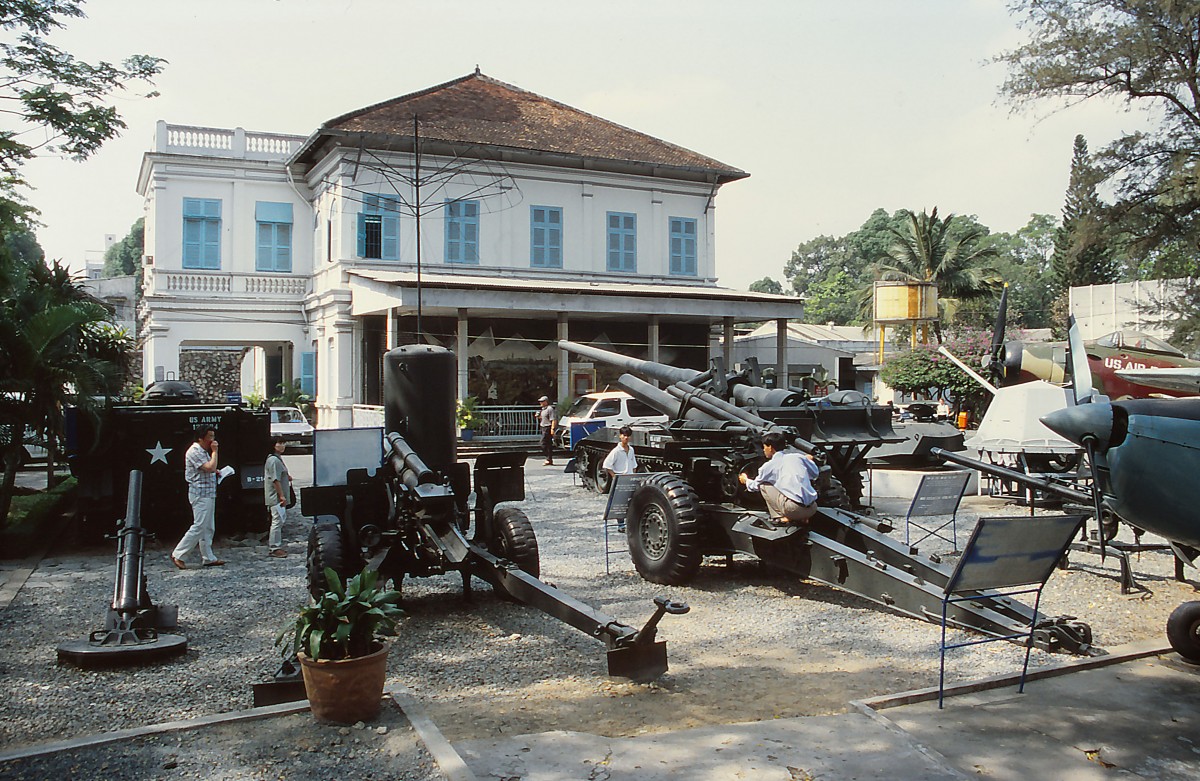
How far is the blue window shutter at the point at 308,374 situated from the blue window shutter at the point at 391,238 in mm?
4648

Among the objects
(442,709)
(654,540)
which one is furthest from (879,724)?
(654,540)

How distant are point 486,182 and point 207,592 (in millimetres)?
22650

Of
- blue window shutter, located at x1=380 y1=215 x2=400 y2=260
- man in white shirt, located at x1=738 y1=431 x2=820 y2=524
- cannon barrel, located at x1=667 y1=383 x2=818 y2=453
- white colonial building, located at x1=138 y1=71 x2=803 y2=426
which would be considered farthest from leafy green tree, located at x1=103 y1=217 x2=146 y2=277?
man in white shirt, located at x1=738 y1=431 x2=820 y2=524

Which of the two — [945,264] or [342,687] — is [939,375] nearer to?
[945,264]

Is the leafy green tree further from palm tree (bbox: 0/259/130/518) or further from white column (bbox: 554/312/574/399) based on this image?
palm tree (bbox: 0/259/130/518)

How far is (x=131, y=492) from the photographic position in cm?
796

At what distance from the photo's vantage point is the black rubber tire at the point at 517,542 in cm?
862

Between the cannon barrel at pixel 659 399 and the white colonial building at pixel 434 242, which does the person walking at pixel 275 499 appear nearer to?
the cannon barrel at pixel 659 399

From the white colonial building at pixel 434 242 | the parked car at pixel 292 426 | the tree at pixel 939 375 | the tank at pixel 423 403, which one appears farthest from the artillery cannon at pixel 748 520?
the tree at pixel 939 375

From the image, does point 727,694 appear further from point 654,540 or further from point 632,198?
point 632,198

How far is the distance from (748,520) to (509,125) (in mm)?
25017

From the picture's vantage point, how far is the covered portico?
1013 inches

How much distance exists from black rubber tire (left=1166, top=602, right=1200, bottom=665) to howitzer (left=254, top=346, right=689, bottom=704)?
4062 millimetres

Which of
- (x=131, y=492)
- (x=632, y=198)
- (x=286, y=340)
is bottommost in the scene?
(x=131, y=492)
